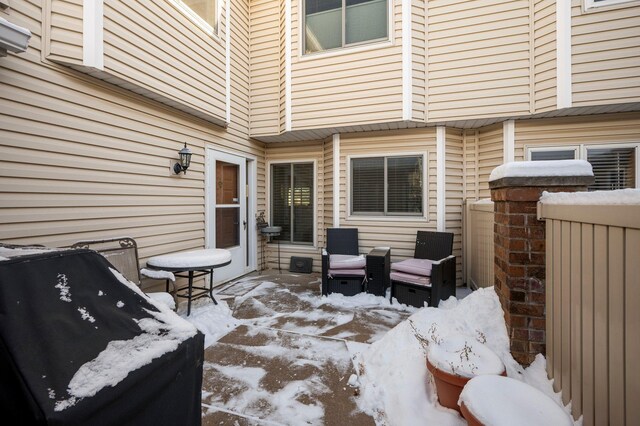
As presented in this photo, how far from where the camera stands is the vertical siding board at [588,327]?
1331mm

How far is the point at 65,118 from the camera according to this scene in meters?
3.04

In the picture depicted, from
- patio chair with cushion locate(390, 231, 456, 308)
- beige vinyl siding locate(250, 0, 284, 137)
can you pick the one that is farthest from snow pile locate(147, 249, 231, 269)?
beige vinyl siding locate(250, 0, 284, 137)

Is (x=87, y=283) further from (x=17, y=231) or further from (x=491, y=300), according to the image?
(x=491, y=300)

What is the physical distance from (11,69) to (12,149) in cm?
70

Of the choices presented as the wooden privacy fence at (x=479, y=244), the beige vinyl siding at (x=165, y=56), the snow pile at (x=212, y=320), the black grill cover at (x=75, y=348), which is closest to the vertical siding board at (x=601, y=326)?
the black grill cover at (x=75, y=348)

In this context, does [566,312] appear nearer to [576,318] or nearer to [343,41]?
[576,318]

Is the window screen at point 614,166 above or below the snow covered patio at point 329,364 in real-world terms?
above

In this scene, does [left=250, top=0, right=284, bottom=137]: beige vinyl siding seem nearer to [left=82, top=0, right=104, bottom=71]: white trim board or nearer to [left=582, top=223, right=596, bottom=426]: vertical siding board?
[left=82, top=0, right=104, bottom=71]: white trim board

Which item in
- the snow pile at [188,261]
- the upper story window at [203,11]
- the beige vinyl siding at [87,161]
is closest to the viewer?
the beige vinyl siding at [87,161]

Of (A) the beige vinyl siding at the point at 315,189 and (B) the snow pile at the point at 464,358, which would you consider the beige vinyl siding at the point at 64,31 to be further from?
(B) the snow pile at the point at 464,358

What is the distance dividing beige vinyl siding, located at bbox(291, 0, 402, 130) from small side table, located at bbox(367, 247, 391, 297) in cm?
235

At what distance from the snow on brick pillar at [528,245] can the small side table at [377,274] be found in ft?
8.74

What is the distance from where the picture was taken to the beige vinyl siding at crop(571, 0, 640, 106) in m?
4.09

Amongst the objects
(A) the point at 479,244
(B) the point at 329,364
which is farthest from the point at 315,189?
(B) the point at 329,364
